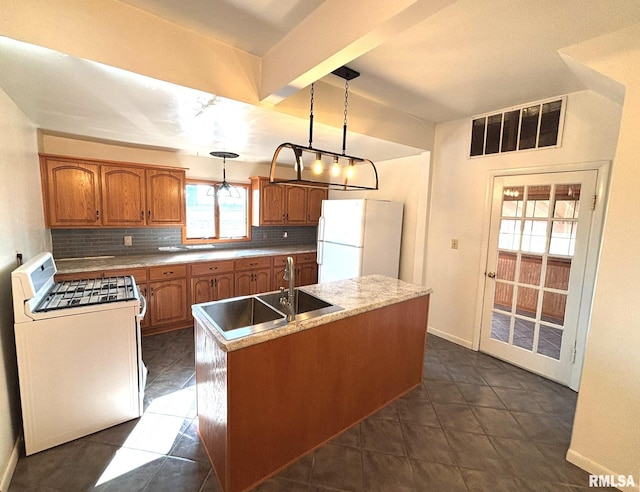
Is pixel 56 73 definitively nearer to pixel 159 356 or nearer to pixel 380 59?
pixel 380 59

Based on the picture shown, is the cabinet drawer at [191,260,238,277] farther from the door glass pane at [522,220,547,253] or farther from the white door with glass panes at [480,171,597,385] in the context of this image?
the door glass pane at [522,220,547,253]

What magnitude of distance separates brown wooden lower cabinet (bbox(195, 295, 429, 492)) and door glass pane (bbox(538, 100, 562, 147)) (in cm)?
209

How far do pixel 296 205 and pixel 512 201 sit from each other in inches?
122

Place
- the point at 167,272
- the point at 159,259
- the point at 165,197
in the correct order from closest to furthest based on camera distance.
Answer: the point at 167,272 < the point at 159,259 < the point at 165,197

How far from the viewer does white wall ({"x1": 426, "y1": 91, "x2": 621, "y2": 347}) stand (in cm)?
305

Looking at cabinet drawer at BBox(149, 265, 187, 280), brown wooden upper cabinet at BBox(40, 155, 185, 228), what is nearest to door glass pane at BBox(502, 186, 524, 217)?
cabinet drawer at BBox(149, 265, 187, 280)

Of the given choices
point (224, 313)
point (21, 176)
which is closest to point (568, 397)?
point (224, 313)

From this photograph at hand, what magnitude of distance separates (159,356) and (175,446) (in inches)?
52.0

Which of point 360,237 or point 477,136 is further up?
point 477,136

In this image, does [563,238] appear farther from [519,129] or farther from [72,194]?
[72,194]

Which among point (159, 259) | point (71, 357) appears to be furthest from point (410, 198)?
point (71, 357)

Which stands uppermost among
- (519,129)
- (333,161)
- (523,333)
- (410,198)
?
(519,129)

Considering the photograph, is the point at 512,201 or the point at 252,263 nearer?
the point at 512,201

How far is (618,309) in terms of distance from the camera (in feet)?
5.34
